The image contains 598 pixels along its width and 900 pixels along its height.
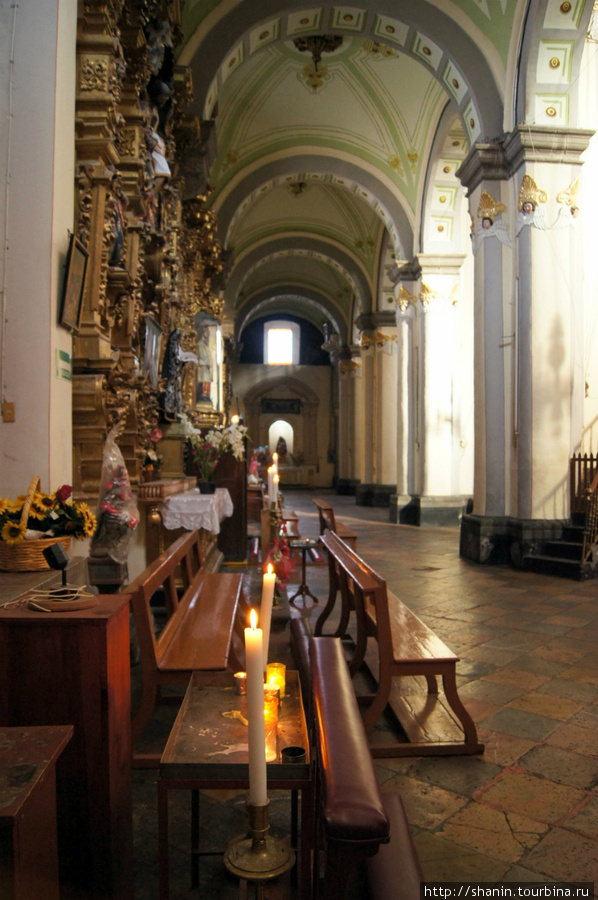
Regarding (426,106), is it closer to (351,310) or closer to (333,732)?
(351,310)

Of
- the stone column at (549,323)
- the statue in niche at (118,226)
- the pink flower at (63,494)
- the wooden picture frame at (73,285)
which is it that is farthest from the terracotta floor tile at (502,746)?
the stone column at (549,323)

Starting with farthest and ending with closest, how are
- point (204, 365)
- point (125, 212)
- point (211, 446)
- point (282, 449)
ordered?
1. point (282, 449)
2. point (204, 365)
3. point (211, 446)
4. point (125, 212)

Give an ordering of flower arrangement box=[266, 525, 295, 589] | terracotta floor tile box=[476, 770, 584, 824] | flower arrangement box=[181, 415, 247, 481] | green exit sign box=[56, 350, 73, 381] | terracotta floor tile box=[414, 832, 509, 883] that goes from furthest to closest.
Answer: flower arrangement box=[181, 415, 247, 481] → flower arrangement box=[266, 525, 295, 589] → green exit sign box=[56, 350, 73, 381] → terracotta floor tile box=[476, 770, 584, 824] → terracotta floor tile box=[414, 832, 509, 883]

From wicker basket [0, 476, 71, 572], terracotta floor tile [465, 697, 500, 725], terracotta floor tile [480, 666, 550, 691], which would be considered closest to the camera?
wicker basket [0, 476, 71, 572]

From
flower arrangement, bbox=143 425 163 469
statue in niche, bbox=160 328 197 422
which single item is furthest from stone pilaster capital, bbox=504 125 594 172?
flower arrangement, bbox=143 425 163 469

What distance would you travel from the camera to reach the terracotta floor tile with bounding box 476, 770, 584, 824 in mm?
2273

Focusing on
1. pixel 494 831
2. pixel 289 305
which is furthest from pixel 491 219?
pixel 289 305

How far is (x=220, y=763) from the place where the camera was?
157 centimetres

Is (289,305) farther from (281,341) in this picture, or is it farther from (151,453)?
(151,453)

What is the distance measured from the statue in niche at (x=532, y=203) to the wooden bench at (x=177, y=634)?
5.86m

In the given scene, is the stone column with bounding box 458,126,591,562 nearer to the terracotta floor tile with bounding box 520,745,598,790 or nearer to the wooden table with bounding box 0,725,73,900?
the terracotta floor tile with bounding box 520,745,598,790

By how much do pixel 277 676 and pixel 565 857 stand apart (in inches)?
39.6

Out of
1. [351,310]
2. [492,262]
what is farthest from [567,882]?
[351,310]

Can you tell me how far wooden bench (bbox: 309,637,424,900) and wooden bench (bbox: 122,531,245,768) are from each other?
0.95 m
